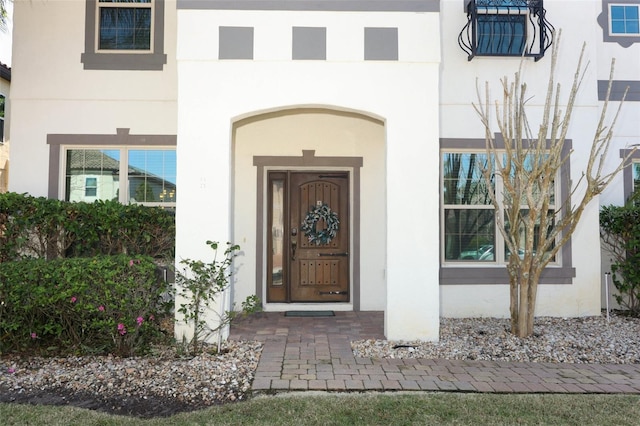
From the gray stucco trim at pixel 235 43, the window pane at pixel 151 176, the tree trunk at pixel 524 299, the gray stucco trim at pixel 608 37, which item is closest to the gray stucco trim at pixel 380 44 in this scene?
the gray stucco trim at pixel 235 43

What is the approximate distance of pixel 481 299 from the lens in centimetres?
764

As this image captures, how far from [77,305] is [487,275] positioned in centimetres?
562

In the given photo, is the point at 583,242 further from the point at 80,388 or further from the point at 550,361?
the point at 80,388

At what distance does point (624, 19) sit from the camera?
27.2 feet

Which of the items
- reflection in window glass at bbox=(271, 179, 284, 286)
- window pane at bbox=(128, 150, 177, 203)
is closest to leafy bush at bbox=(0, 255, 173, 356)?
window pane at bbox=(128, 150, 177, 203)

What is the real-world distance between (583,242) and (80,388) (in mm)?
7002

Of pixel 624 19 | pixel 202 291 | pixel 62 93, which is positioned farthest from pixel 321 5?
pixel 624 19

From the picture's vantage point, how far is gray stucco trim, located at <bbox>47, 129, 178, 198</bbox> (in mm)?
7598

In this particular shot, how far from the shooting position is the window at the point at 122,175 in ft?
25.5

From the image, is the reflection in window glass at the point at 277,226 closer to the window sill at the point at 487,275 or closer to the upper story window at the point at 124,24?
the window sill at the point at 487,275

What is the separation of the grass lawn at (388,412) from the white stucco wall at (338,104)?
6.15 ft

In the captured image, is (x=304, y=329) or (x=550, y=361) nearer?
(x=550, y=361)

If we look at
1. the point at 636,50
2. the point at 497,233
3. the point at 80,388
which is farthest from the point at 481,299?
the point at 80,388

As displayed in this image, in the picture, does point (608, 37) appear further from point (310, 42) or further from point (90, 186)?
point (90, 186)
